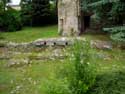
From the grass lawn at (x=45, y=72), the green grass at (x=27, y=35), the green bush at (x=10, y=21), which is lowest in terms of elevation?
the grass lawn at (x=45, y=72)

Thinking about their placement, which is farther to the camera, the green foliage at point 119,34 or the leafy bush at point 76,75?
the green foliage at point 119,34

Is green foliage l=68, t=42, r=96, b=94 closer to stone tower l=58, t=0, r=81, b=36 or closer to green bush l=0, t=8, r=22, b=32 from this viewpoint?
stone tower l=58, t=0, r=81, b=36

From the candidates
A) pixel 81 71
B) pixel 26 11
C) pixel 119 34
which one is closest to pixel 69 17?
pixel 26 11

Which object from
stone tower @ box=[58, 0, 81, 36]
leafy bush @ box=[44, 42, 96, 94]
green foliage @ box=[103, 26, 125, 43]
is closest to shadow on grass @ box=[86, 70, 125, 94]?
leafy bush @ box=[44, 42, 96, 94]

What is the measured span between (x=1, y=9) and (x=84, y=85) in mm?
→ 25315

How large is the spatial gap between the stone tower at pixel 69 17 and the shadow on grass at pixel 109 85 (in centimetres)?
1606

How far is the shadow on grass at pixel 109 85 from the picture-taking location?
390 inches

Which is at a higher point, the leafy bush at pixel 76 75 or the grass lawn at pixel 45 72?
the leafy bush at pixel 76 75

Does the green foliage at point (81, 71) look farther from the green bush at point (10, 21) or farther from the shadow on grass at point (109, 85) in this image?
the green bush at point (10, 21)

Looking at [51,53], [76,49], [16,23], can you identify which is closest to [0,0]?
[16,23]

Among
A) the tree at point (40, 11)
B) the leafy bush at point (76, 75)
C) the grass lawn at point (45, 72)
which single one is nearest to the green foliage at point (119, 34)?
the grass lawn at point (45, 72)

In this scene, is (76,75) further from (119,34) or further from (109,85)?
(119,34)

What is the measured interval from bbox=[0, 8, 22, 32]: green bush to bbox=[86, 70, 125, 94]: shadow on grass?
2313 cm

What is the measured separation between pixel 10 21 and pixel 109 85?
2443cm
